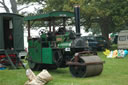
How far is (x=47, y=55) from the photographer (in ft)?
36.1

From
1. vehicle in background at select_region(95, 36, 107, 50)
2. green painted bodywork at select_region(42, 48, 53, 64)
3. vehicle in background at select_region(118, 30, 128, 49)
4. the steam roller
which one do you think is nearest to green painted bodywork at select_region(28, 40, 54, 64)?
green painted bodywork at select_region(42, 48, 53, 64)

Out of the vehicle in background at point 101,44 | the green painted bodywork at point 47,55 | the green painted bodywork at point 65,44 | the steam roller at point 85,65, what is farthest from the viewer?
the vehicle in background at point 101,44

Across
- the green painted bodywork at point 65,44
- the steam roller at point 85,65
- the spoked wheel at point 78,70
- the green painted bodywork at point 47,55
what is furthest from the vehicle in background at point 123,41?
the spoked wheel at point 78,70

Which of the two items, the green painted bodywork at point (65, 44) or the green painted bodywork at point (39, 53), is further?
the green painted bodywork at point (39, 53)

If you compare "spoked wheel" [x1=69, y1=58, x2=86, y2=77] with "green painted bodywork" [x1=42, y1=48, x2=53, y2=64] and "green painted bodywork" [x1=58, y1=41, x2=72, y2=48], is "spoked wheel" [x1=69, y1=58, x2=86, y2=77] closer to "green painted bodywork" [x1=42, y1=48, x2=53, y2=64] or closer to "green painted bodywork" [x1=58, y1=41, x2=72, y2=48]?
"green painted bodywork" [x1=58, y1=41, x2=72, y2=48]

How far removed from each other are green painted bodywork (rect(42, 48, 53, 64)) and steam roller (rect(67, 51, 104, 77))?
127 cm

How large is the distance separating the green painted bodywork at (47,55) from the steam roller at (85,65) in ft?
4.17

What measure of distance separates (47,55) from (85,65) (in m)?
2.32

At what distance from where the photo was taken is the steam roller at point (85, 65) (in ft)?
30.4

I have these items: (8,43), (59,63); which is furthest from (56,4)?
(59,63)

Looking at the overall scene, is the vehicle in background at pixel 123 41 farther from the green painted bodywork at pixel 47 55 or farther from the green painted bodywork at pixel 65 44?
the green painted bodywork at pixel 65 44

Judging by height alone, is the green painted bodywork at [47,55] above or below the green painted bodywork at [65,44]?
below

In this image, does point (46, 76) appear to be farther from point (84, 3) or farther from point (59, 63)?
point (84, 3)

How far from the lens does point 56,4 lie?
24750mm
